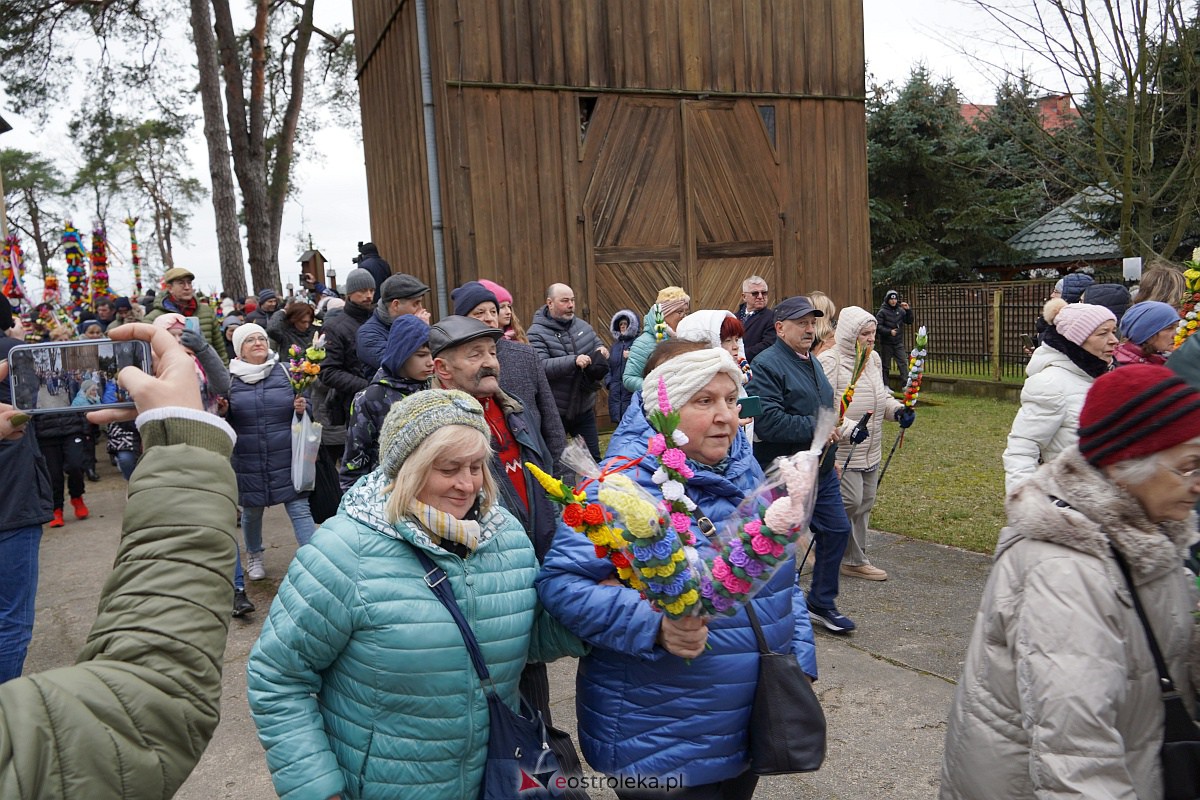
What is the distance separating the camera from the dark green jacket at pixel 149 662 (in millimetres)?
1153

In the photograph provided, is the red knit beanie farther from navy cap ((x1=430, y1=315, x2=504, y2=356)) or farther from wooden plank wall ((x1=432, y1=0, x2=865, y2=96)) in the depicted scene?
wooden plank wall ((x1=432, y1=0, x2=865, y2=96))

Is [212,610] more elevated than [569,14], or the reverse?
[569,14]

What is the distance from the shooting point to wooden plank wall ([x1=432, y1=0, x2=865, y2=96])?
1139cm

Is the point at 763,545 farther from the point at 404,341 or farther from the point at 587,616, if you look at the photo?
the point at 404,341

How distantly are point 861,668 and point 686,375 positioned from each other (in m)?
2.82

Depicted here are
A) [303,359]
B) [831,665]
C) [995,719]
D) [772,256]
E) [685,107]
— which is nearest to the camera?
[995,719]

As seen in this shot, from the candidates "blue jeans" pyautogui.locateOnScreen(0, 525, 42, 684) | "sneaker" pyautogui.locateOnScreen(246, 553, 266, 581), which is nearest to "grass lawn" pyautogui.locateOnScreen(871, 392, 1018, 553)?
"sneaker" pyautogui.locateOnScreen(246, 553, 266, 581)

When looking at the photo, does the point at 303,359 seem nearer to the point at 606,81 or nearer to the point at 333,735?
the point at 333,735

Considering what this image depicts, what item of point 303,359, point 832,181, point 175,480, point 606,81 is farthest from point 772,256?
point 175,480

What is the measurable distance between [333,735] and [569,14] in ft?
36.8

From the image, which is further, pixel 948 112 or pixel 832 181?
pixel 948 112

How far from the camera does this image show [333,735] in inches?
92.9

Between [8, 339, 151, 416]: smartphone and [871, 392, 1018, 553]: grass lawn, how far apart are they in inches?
258

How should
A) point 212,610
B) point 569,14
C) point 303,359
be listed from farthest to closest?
point 569,14, point 303,359, point 212,610
